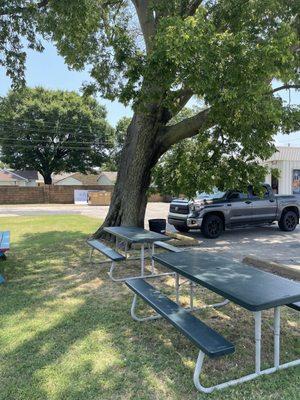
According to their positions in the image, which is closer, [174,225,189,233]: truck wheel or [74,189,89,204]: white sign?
[174,225,189,233]: truck wheel

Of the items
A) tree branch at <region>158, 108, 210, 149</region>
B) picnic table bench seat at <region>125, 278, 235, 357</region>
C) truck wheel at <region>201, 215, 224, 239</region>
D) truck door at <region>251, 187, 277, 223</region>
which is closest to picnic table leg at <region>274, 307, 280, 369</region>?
picnic table bench seat at <region>125, 278, 235, 357</region>

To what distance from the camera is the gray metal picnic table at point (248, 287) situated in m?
2.83

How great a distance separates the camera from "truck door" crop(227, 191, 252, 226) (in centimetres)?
1163

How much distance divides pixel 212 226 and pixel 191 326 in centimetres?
844

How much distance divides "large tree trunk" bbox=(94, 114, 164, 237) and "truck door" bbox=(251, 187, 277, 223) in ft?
14.1

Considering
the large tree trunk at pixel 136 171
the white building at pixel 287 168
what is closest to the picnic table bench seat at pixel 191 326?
the large tree trunk at pixel 136 171

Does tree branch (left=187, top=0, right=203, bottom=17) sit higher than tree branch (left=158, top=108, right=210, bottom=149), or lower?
higher

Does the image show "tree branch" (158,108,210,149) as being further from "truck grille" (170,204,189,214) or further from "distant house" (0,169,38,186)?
"distant house" (0,169,38,186)

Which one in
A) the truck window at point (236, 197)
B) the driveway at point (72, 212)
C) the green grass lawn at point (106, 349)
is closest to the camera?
the green grass lawn at point (106, 349)

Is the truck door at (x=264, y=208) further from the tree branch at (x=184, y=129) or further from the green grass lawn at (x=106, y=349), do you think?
the green grass lawn at (x=106, y=349)

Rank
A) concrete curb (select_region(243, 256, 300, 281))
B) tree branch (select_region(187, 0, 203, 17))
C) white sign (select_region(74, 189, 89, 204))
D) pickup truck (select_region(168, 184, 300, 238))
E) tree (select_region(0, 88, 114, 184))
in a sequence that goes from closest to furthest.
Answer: concrete curb (select_region(243, 256, 300, 281)), tree branch (select_region(187, 0, 203, 17)), pickup truck (select_region(168, 184, 300, 238)), white sign (select_region(74, 189, 89, 204)), tree (select_region(0, 88, 114, 184))

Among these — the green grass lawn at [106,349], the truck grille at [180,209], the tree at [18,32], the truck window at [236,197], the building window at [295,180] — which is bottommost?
the green grass lawn at [106,349]

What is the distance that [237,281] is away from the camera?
334 cm

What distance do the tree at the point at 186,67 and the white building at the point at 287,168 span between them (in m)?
11.9
